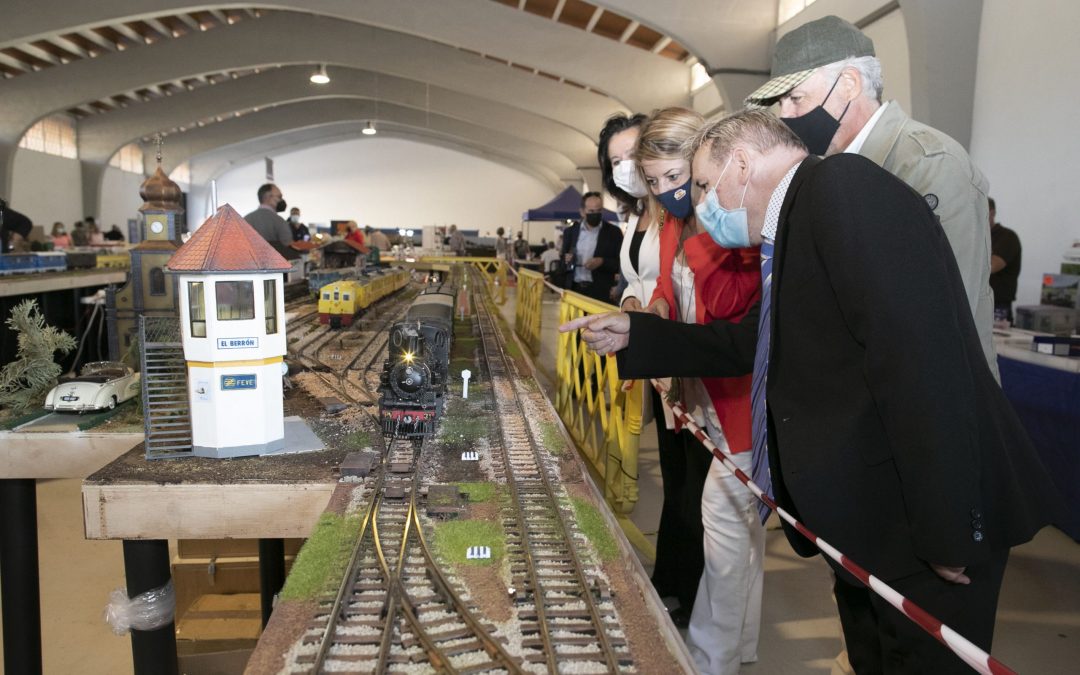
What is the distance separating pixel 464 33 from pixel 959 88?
11.9 m

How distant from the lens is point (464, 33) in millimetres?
18422

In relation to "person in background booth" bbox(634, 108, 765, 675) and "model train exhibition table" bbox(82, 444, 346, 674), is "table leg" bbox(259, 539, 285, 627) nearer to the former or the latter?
"model train exhibition table" bbox(82, 444, 346, 674)

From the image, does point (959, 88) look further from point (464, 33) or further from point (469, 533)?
point (464, 33)

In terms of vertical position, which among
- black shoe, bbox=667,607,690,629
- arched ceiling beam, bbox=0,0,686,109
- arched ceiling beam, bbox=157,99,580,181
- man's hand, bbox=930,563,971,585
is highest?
arched ceiling beam, bbox=157,99,580,181

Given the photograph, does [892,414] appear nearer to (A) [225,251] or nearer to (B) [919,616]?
(B) [919,616]

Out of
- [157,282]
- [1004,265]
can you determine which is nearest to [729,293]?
[157,282]

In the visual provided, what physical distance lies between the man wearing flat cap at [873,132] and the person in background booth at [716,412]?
0.61 metres

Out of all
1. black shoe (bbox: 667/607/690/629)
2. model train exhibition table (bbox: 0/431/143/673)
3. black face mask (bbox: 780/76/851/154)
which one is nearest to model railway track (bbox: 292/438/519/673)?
black shoe (bbox: 667/607/690/629)

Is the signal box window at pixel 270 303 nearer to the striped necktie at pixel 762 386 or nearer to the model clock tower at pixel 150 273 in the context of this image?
the striped necktie at pixel 762 386

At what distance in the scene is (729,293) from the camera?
3.34m

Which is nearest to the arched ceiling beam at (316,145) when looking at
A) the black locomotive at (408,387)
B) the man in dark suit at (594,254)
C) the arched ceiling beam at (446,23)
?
the arched ceiling beam at (446,23)

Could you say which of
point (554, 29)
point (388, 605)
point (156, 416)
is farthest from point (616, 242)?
point (554, 29)

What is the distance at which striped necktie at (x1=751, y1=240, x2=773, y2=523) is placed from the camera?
99.7 inches

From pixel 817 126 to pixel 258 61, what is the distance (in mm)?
24951
